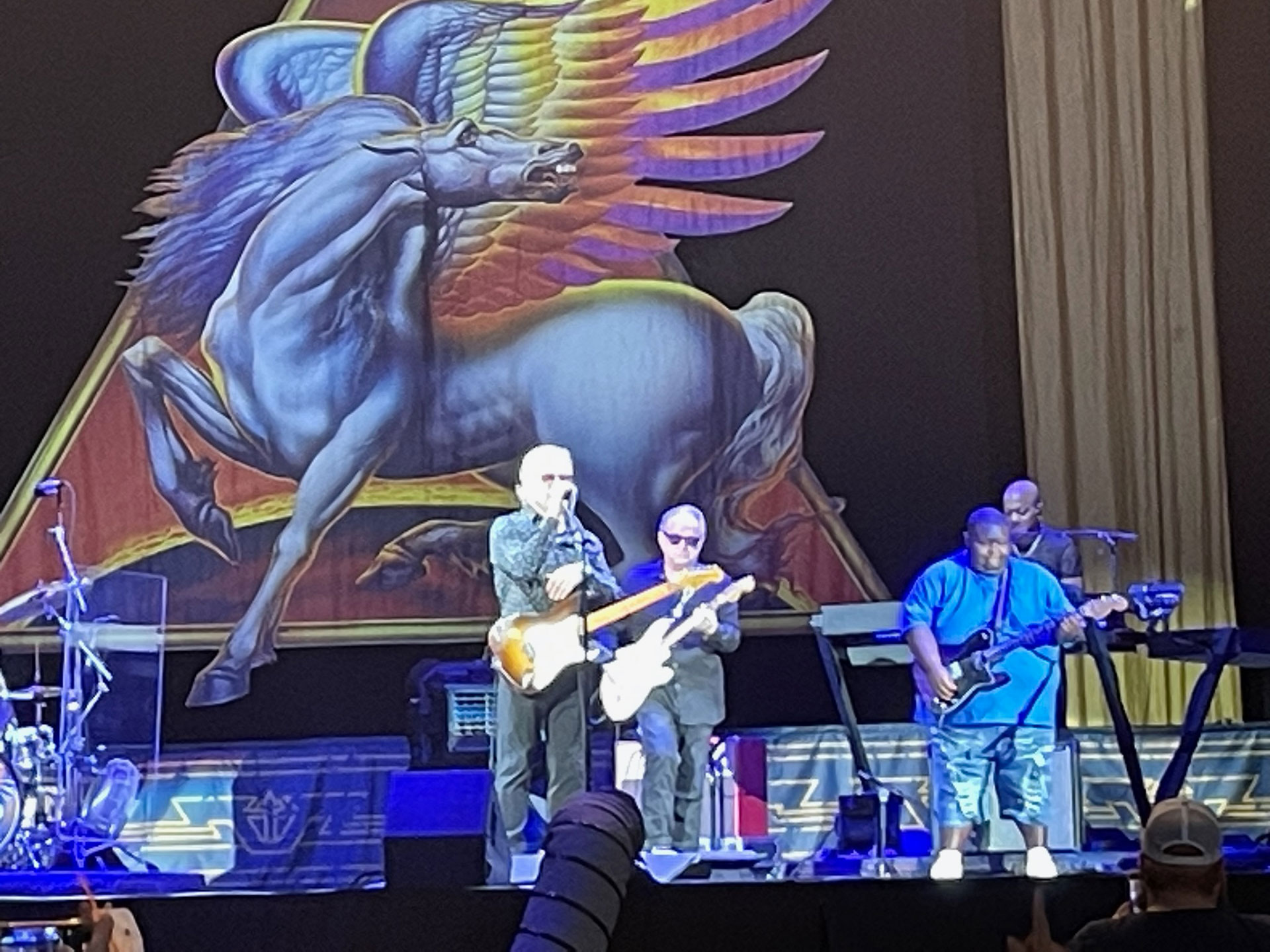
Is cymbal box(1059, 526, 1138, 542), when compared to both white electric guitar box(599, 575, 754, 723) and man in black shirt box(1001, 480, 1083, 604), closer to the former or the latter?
man in black shirt box(1001, 480, 1083, 604)

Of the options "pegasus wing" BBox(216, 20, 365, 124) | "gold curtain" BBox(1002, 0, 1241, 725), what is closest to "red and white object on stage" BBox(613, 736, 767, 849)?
"gold curtain" BBox(1002, 0, 1241, 725)

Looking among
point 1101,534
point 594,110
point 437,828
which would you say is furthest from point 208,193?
point 1101,534

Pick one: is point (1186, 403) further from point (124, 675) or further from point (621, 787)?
point (124, 675)

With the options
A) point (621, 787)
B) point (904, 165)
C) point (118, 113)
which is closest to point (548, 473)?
point (621, 787)

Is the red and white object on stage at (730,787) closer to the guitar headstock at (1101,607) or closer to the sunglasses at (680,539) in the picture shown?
the sunglasses at (680,539)

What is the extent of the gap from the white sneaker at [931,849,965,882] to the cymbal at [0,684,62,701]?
9.10 ft

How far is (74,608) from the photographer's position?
22.2ft

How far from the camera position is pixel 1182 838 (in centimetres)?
275

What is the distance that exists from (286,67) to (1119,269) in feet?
10.7

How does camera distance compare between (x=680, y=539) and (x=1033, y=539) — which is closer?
(x=680, y=539)

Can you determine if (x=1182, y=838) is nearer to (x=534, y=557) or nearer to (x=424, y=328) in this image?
(x=534, y=557)

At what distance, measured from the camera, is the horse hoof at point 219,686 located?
25.9 ft

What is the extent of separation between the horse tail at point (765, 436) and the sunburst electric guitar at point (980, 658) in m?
1.61

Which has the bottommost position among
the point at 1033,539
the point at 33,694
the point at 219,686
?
the point at 219,686
